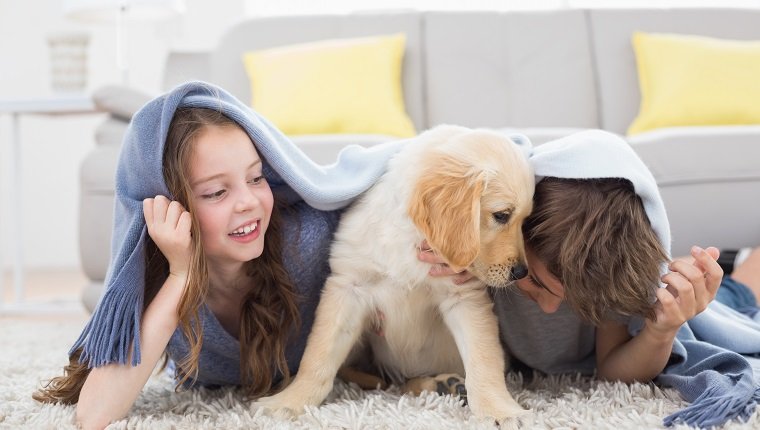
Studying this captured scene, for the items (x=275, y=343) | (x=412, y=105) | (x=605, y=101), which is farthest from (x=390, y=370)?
(x=605, y=101)

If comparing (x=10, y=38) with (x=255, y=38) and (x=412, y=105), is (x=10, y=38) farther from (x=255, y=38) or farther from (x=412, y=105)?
(x=412, y=105)

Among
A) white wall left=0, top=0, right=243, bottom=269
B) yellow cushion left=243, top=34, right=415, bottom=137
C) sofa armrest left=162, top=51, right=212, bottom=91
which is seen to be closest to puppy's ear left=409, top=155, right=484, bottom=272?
yellow cushion left=243, top=34, right=415, bottom=137

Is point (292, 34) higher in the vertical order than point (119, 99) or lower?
higher

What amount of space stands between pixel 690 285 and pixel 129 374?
939mm

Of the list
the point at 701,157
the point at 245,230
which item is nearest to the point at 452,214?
the point at 245,230

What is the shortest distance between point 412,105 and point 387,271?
178 cm

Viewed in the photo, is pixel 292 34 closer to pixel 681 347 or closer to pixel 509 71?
pixel 509 71

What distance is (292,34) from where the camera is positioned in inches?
128

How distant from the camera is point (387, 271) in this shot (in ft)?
4.62

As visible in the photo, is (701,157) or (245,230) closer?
(245,230)

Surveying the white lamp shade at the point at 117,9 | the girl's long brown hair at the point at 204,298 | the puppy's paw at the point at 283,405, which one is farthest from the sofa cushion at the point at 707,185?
the white lamp shade at the point at 117,9

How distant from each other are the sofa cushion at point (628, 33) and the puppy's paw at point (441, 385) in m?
1.85

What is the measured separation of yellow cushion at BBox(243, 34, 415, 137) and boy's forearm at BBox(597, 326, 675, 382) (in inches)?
55.0

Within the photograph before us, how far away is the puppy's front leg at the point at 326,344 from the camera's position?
4.51 feet
